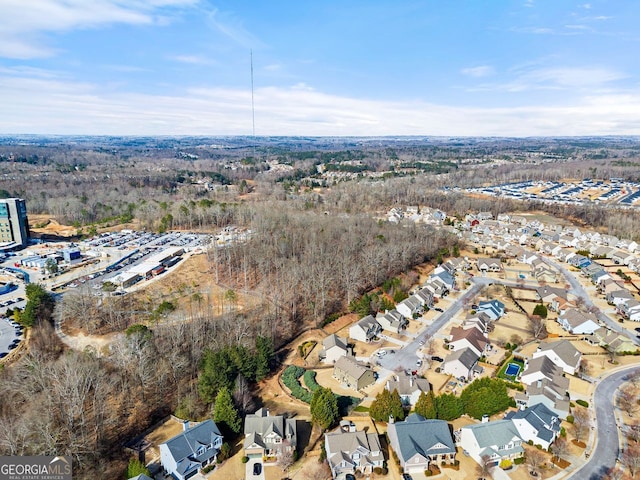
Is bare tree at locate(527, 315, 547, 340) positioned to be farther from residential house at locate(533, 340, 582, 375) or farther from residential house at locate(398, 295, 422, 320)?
residential house at locate(398, 295, 422, 320)

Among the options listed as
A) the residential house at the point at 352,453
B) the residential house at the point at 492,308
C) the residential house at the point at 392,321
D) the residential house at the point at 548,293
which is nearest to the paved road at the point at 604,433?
the residential house at the point at 352,453

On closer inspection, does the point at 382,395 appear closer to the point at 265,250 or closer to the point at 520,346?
the point at 520,346

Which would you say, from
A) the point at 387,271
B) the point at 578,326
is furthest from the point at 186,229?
the point at 578,326

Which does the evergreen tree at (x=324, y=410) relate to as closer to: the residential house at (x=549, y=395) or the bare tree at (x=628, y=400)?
the residential house at (x=549, y=395)

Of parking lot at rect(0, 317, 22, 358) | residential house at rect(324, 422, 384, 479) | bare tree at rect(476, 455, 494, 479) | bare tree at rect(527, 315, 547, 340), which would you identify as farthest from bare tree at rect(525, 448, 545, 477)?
parking lot at rect(0, 317, 22, 358)

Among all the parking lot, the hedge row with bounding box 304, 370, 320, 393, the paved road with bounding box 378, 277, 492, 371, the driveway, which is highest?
the parking lot

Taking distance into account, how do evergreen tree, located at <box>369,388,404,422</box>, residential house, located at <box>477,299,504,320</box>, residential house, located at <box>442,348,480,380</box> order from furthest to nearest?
residential house, located at <box>477,299,504,320</box>
residential house, located at <box>442,348,480,380</box>
evergreen tree, located at <box>369,388,404,422</box>
